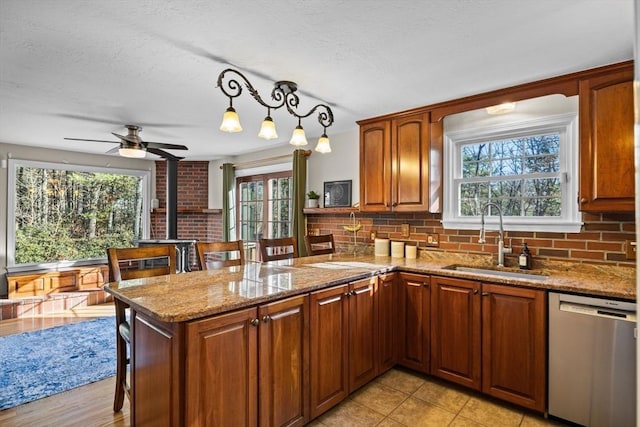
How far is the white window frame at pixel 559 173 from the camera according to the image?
8.29ft

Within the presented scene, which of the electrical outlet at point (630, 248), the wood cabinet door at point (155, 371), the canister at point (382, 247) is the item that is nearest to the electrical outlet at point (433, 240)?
the canister at point (382, 247)

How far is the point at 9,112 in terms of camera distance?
324cm

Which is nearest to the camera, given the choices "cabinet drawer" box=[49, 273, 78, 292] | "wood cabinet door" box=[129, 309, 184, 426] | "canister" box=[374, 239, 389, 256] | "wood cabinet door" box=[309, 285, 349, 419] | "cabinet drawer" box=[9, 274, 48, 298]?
"wood cabinet door" box=[129, 309, 184, 426]

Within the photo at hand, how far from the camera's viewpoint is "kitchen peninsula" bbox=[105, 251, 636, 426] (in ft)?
4.81

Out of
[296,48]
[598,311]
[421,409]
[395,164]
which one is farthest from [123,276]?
[598,311]

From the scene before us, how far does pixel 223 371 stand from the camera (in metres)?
1.53

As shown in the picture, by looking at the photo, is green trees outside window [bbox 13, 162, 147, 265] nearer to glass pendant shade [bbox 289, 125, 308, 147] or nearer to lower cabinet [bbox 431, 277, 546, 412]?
glass pendant shade [bbox 289, 125, 308, 147]

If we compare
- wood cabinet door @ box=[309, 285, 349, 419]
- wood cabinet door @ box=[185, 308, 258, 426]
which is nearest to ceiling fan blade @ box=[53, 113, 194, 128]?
wood cabinet door @ box=[309, 285, 349, 419]

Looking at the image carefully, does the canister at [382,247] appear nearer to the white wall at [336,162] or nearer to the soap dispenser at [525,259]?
the white wall at [336,162]

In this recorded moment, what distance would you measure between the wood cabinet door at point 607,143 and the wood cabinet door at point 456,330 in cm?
98

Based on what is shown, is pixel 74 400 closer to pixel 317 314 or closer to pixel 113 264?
pixel 113 264

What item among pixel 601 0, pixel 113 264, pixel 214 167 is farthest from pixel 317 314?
pixel 214 167

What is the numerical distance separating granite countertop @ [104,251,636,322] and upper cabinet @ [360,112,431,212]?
0.61 meters

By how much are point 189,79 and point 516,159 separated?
9.03ft
